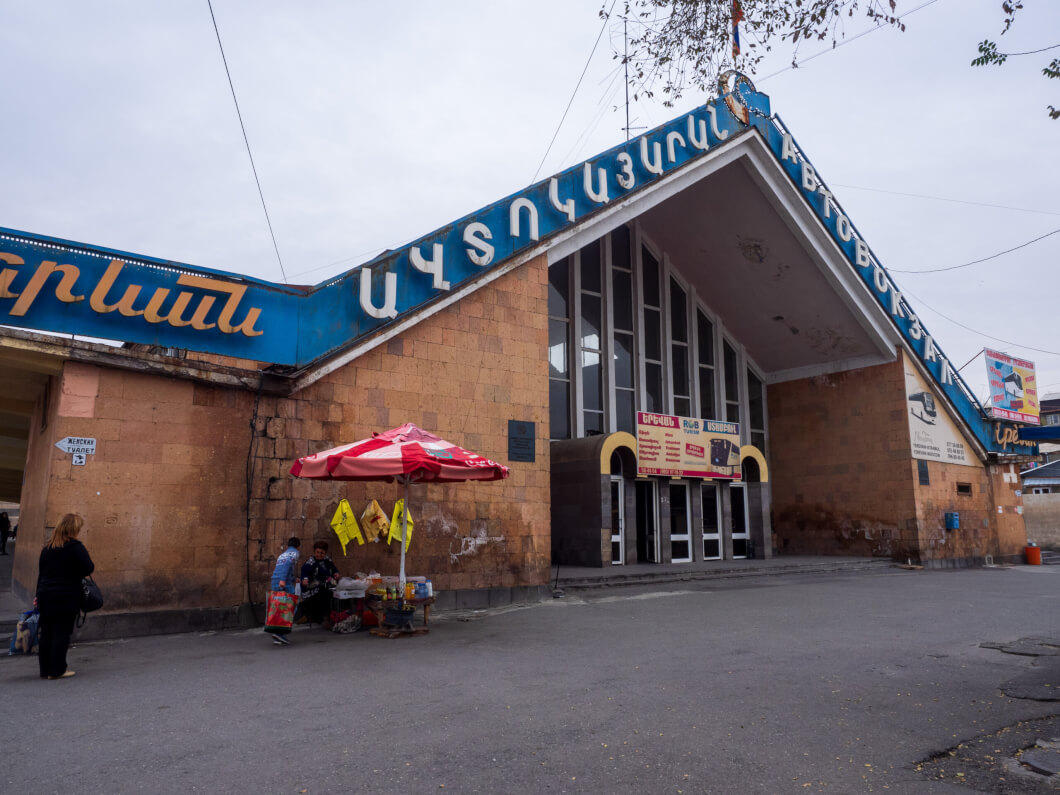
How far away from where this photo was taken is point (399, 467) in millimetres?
8750

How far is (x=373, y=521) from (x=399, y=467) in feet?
9.36

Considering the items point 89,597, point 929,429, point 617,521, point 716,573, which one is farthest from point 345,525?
point 929,429

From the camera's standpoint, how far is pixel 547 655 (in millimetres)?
7918

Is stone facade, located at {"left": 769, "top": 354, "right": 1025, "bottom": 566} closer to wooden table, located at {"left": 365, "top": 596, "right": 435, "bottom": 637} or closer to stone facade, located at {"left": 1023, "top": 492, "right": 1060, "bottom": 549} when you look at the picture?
stone facade, located at {"left": 1023, "top": 492, "right": 1060, "bottom": 549}

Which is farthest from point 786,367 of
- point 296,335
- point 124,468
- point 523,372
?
point 124,468

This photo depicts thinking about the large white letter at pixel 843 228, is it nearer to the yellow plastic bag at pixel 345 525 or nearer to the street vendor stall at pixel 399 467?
the street vendor stall at pixel 399 467

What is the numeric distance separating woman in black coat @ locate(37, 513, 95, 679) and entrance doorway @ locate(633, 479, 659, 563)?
14566 mm

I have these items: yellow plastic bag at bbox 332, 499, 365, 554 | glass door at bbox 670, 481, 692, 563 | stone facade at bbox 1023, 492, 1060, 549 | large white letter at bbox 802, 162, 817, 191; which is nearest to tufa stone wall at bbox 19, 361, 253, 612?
yellow plastic bag at bbox 332, 499, 365, 554

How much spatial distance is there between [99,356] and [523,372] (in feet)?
22.2

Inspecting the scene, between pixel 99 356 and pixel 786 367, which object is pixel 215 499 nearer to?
pixel 99 356

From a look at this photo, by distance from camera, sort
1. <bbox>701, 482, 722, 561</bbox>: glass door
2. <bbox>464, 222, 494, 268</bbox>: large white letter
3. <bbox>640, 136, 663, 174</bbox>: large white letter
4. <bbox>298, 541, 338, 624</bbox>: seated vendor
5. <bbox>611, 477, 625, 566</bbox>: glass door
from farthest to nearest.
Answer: <bbox>701, 482, 722, 561</bbox>: glass door
<bbox>611, 477, 625, 566</bbox>: glass door
<bbox>640, 136, 663, 174</bbox>: large white letter
<bbox>464, 222, 494, 268</bbox>: large white letter
<bbox>298, 541, 338, 624</bbox>: seated vendor

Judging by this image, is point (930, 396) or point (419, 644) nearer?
point (419, 644)

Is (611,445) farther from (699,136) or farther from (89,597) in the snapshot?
(89,597)

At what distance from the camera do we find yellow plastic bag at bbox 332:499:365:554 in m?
11.0
